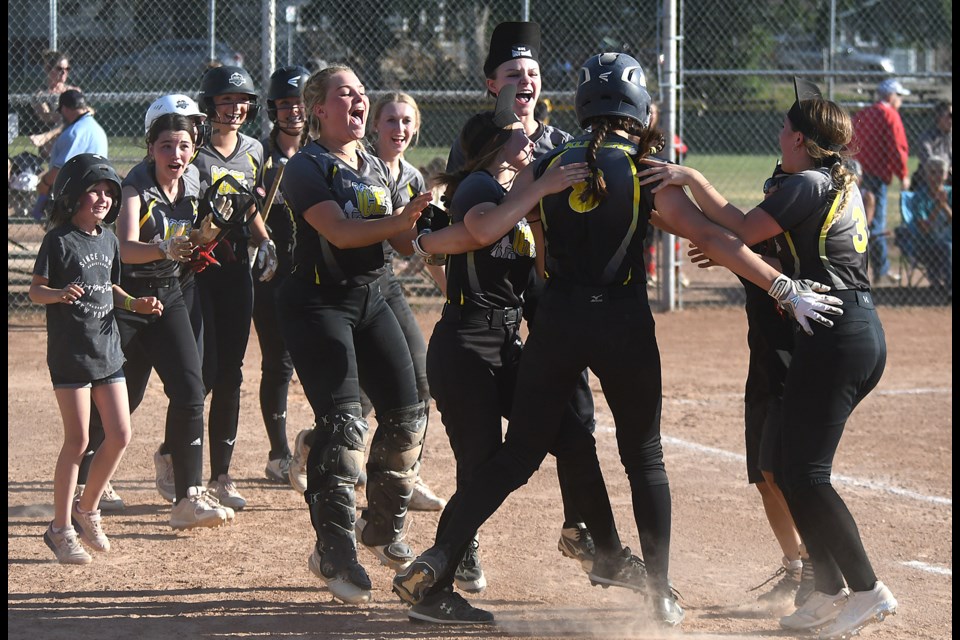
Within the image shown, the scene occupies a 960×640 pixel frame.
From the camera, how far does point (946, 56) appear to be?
30234mm

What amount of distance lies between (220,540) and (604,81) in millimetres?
2843

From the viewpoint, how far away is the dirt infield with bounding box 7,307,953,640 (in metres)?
4.61

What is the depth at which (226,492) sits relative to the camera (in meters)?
6.25

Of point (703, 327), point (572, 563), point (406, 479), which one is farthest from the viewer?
point (703, 327)

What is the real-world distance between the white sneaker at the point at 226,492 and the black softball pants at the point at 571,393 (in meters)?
2.00

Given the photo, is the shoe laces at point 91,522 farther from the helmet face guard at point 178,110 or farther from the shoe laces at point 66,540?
the helmet face guard at point 178,110

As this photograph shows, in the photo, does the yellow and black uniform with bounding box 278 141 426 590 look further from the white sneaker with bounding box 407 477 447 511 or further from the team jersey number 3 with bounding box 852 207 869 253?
the team jersey number 3 with bounding box 852 207 869 253

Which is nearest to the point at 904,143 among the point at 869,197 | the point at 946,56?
the point at 869,197

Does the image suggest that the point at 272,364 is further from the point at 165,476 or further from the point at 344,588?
the point at 344,588

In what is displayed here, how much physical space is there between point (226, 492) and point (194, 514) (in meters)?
0.56

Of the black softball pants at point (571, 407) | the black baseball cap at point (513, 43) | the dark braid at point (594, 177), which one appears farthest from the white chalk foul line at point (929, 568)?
the black baseball cap at point (513, 43)

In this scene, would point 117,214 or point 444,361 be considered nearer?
point 444,361

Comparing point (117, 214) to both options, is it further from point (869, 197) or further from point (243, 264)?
point (869, 197)

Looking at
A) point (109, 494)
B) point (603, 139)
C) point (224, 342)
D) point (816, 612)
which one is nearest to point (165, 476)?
point (109, 494)
